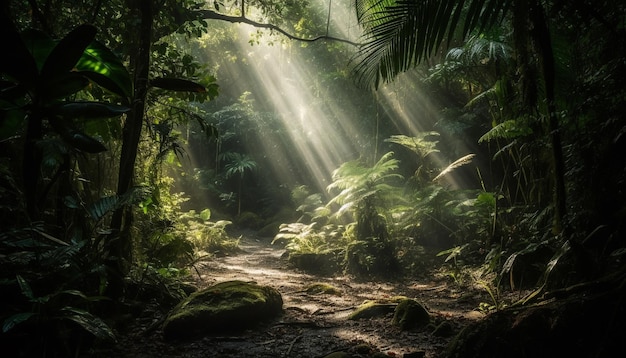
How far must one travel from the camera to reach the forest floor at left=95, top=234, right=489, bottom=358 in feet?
11.0

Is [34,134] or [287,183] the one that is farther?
[287,183]

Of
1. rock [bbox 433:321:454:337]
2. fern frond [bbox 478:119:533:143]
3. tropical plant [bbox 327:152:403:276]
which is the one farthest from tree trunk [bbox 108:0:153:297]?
tropical plant [bbox 327:152:403:276]

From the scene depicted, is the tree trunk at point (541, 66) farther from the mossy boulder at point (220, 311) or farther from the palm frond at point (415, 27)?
the mossy boulder at point (220, 311)

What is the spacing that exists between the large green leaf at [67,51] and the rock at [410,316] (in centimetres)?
368

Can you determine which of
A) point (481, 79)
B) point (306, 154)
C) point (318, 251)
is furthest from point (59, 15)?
point (306, 154)

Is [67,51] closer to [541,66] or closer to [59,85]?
[59,85]

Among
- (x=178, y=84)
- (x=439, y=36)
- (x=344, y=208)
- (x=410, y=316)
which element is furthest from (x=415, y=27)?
(x=344, y=208)

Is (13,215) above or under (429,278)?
above

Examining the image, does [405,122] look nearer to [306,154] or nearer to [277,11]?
[277,11]

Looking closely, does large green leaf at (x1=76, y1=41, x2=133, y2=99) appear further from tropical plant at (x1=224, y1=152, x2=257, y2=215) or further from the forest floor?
tropical plant at (x1=224, y1=152, x2=257, y2=215)

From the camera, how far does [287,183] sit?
18.9m

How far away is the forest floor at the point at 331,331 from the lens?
3.34 m

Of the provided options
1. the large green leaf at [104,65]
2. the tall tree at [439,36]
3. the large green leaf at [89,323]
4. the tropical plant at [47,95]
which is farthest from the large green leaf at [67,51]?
the tall tree at [439,36]

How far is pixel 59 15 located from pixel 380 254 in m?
6.13
